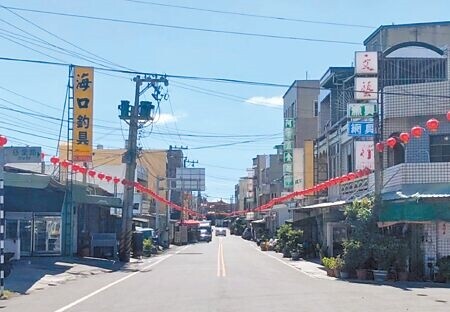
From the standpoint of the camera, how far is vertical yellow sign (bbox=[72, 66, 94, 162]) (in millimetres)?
37875

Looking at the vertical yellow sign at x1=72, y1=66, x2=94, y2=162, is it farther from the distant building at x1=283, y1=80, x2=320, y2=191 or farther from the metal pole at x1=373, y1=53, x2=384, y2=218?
the distant building at x1=283, y1=80, x2=320, y2=191

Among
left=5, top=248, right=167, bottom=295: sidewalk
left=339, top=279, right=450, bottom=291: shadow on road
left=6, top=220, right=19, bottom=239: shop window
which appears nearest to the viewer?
left=5, top=248, right=167, bottom=295: sidewalk

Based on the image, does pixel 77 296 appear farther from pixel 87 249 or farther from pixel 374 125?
pixel 87 249

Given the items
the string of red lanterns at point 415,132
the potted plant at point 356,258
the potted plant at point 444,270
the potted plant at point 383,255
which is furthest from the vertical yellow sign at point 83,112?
the potted plant at point 444,270

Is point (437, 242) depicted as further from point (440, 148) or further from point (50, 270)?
point (50, 270)

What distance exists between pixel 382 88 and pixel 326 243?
45.6 feet

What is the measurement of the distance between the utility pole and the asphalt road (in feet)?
47.4

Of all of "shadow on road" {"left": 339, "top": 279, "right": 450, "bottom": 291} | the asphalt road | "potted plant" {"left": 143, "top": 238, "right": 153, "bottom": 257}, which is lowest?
"shadow on road" {"left": 339, "top": 279, "right": 450, "bottom": 291}

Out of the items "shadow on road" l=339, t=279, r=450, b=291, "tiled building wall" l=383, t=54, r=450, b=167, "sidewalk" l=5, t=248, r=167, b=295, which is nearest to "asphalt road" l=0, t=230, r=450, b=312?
"shadow on road" l=339, t=279, r=450, b=291

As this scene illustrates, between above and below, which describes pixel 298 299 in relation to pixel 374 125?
below

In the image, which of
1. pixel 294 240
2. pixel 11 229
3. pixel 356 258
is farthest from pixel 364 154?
pixel 11 229

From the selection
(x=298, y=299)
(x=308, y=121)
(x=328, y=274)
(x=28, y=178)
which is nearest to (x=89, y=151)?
(x=28, y=178)

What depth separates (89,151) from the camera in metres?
39.0

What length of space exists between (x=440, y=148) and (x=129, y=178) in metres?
19.4
